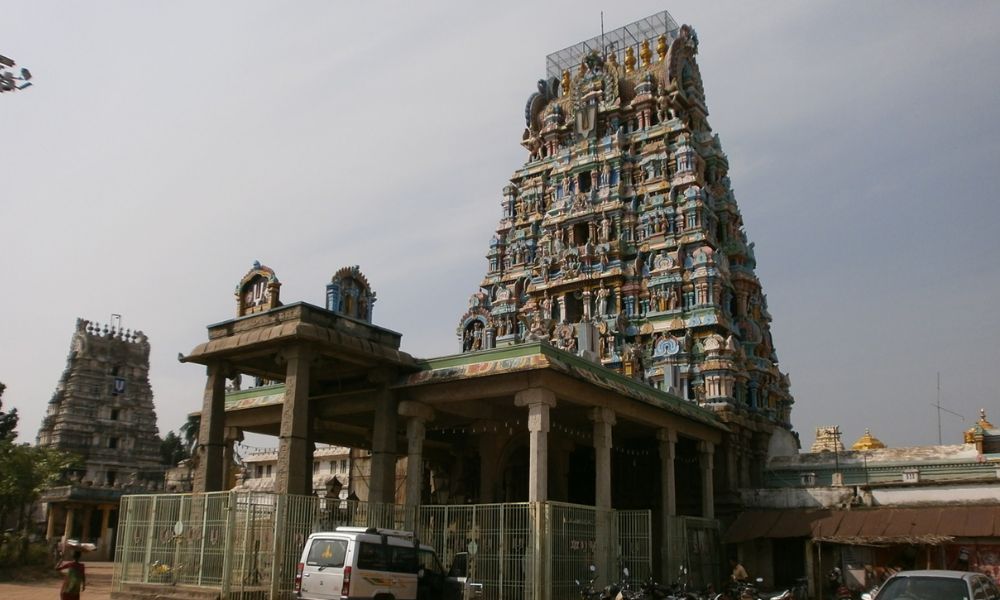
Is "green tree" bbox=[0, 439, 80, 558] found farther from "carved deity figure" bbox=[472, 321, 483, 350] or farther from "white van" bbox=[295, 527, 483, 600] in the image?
"white van" bbox=[295, 527, 483, 600]

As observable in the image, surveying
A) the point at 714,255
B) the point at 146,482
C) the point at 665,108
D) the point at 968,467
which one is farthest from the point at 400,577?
the point at 146,482

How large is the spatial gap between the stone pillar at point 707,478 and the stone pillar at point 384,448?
1320cm

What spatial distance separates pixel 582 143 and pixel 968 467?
2407 cm

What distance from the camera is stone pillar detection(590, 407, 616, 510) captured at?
2503cm

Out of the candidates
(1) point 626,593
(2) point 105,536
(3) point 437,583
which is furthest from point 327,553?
(2) point 105,536

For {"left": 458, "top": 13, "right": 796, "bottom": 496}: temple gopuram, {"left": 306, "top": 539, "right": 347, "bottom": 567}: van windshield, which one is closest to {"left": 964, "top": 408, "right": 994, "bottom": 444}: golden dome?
{"left": 458, "top": 13, "right": 796, "bottom": 496}: temple gopuram

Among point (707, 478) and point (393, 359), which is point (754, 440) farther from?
point (393, 359)

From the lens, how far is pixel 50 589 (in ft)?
96.0

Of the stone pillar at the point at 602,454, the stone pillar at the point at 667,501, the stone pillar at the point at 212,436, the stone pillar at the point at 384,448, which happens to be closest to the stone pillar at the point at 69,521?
the stone pillar at the point at 212,436

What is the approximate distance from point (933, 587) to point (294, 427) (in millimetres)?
14531

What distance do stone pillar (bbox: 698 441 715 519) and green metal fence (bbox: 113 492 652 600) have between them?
7947 millimetres

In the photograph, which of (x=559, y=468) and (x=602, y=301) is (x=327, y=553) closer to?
(x=559, y=468)

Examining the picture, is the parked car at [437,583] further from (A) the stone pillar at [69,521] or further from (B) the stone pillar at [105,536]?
(A) the stone pillar at [69,521]

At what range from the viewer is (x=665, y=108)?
45156 mm
